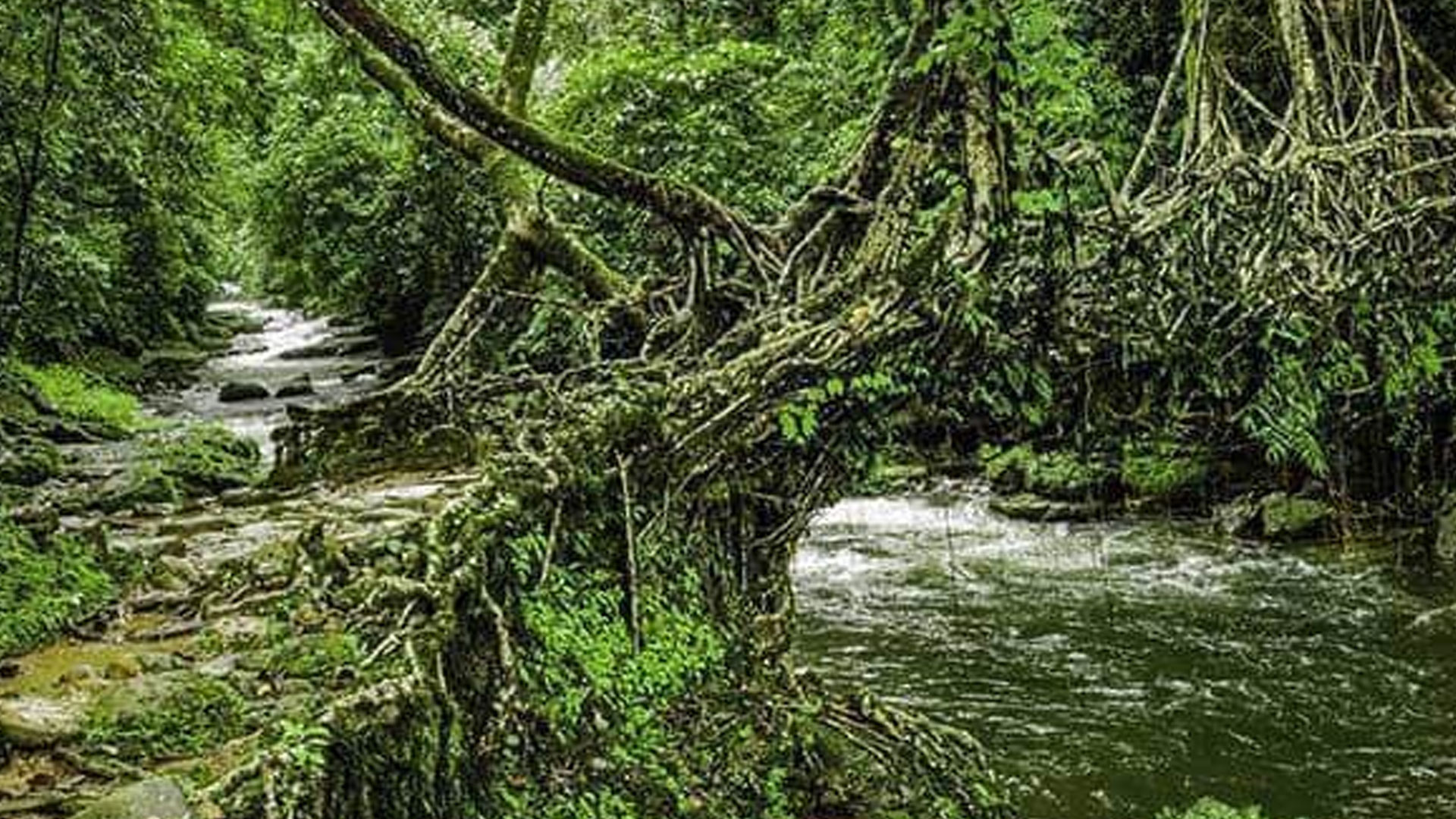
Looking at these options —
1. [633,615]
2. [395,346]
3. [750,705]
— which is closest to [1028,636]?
[750,705]

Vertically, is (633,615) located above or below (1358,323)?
below

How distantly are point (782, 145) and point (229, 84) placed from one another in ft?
17.5

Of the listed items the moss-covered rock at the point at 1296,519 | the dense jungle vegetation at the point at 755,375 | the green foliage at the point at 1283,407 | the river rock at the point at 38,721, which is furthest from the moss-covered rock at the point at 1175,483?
the river rock at the point at 38,721

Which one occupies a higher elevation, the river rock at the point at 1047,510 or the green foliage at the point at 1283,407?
the green foliage at the point at 1283,407

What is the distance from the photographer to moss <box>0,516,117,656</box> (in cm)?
527

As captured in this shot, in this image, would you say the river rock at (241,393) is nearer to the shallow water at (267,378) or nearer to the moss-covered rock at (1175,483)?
the shallow water at (267,378)

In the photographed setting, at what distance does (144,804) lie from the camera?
274cm

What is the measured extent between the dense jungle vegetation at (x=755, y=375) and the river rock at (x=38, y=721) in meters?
0.14

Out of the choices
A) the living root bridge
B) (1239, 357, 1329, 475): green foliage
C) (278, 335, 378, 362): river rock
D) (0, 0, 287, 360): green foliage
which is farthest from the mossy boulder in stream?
(278, 335, 378, 362): river rock

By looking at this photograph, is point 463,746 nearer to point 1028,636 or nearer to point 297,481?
→ point 297,481

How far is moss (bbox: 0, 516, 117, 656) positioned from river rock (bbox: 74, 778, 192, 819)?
8.55 ft

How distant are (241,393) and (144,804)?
54.9ft

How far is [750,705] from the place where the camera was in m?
4.91

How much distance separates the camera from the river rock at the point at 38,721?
4047mm
